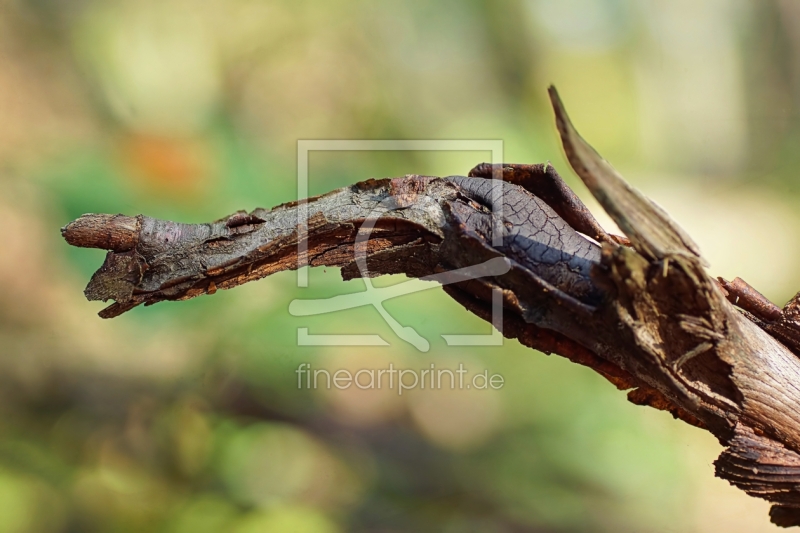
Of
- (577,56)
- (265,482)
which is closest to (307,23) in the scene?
(577,56)

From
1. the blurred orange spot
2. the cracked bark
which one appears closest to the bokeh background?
the blurred orange spot

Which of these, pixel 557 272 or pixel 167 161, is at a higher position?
pixel 167 161

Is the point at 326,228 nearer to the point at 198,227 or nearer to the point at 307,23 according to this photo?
the point at 198,227

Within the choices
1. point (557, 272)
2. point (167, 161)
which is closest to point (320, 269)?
point (167, 161)

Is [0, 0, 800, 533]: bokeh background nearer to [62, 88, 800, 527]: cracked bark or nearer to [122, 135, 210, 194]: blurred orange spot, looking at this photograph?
[122, 135, 210, 194]: blurred orange spot

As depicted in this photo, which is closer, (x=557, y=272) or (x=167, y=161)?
(x=557, y=272)

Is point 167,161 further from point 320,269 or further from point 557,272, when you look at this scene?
point 557,272
